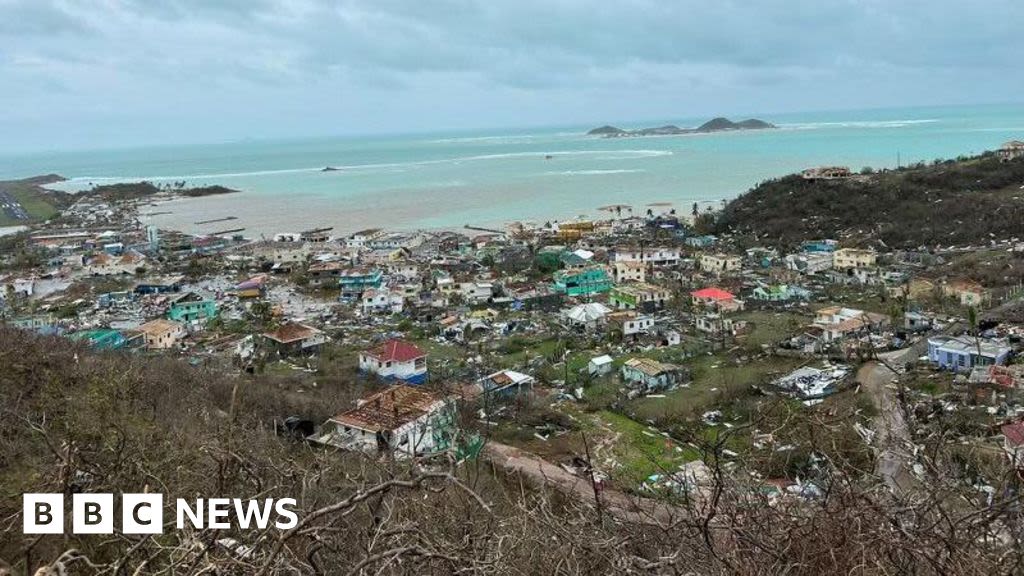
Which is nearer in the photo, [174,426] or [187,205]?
[174,426]

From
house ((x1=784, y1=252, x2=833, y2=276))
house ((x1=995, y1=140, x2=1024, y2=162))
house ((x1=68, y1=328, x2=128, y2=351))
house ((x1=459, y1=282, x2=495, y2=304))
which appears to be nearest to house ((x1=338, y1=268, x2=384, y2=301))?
house ((x1=459, y1=282, x2=495, y2=304))

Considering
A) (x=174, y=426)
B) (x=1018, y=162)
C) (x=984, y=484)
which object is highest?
(x=1018, y=162)

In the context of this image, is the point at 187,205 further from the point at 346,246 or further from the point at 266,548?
the point at 266,548

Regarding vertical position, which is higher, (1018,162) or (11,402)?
(1018,162)

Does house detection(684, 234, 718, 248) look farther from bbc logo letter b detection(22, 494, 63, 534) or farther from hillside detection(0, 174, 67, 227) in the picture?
hillside detection(0, 174, 67, 227)

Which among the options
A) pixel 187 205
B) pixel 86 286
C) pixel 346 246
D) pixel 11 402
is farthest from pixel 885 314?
pixel 187 205

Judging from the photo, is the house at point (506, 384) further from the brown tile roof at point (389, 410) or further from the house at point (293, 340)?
the house at point (293, 340)

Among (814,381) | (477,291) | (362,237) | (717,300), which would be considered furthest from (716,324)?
(362,237)
